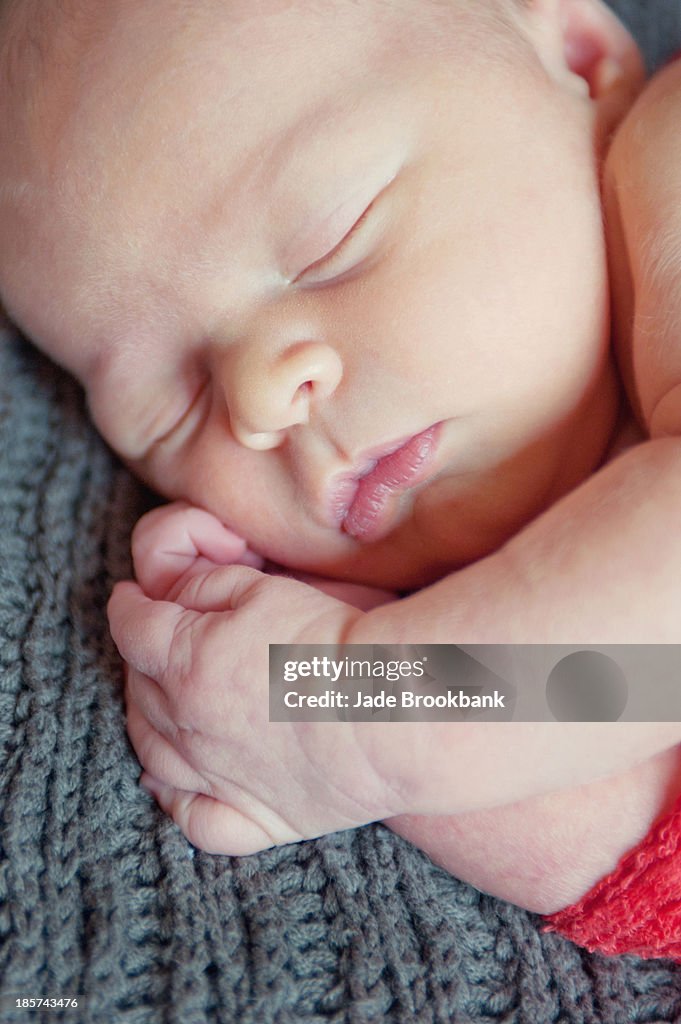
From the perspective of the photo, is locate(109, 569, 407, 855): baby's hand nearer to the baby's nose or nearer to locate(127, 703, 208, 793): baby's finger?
locate(127, 703, 208, 793): baby's finger

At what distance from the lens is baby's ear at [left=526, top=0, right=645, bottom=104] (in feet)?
3.54

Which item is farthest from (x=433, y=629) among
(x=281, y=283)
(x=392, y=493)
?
(x=281, y=283)

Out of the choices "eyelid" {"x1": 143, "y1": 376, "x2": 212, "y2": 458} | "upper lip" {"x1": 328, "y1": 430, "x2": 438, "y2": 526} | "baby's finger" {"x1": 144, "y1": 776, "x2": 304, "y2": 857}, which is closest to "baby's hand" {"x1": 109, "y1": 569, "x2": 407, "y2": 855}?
"baby's finger" {"x1": 144, "y1": 776, "x2": 304, "y2": 857}

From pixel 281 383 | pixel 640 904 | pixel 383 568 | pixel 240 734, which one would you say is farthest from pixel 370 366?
pixel 640 904

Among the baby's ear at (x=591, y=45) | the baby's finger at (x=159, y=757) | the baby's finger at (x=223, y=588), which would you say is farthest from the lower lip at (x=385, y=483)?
the baby's ear at (x=591, y=45)

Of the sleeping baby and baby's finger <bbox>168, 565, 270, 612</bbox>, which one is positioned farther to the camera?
baby's finger <bbox>168, 565, 270, 612</bbox>

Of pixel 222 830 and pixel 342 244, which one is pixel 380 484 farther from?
pixel 222 830

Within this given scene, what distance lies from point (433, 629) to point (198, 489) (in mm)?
395

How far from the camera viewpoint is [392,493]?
37.9 inches

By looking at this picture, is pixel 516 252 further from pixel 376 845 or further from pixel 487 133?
pixel 376 845

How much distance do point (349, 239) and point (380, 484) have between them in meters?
0.24

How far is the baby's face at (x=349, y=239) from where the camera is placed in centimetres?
90

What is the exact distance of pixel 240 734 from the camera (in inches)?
31.6

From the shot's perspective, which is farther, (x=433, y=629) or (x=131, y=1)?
(x=131, y=1)
